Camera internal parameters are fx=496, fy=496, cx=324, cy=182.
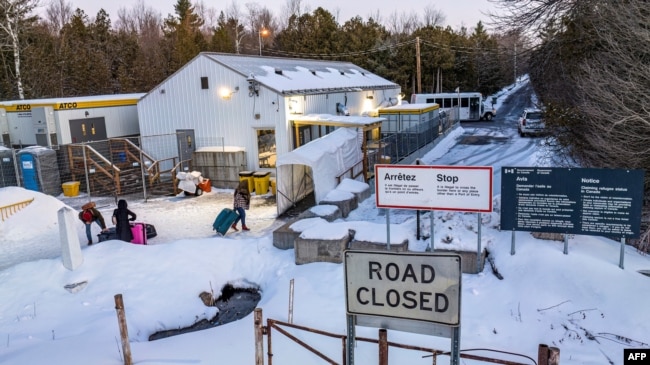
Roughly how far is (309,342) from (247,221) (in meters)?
8.10

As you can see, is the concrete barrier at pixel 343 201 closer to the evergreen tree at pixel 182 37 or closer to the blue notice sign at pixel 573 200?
the blue notice sign at pixel 573 200

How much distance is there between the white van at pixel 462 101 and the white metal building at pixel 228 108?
70.4 ft

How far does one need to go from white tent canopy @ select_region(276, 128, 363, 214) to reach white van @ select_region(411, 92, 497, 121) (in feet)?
86.8

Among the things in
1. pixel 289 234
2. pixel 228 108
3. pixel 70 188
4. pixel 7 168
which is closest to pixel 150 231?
pixel 289 234

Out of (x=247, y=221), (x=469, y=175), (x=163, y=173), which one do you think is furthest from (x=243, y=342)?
(x=163, y=173)

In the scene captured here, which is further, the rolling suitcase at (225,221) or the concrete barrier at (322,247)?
the rolling suitcase at (225,221)

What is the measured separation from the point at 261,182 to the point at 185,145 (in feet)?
15.4

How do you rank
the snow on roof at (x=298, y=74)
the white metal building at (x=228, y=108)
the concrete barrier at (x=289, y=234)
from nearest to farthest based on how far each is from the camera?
the concrete barrier at (x=289, y=234) < the white metal building at (x=228, y=108) < the snow on roof at (x=298, y=74)

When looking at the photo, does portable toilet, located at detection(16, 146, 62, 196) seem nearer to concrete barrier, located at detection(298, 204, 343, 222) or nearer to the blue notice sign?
concrete barrier, located at detection(298, 204, 343, 222)

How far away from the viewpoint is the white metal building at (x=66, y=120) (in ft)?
70.3

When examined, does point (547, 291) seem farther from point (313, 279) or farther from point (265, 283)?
point (265, 283)

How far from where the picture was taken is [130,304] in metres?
9.32

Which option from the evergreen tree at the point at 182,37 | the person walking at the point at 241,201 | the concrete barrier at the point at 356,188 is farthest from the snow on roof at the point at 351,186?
the evergreen tree at the point at 182,37

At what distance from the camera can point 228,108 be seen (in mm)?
20891
